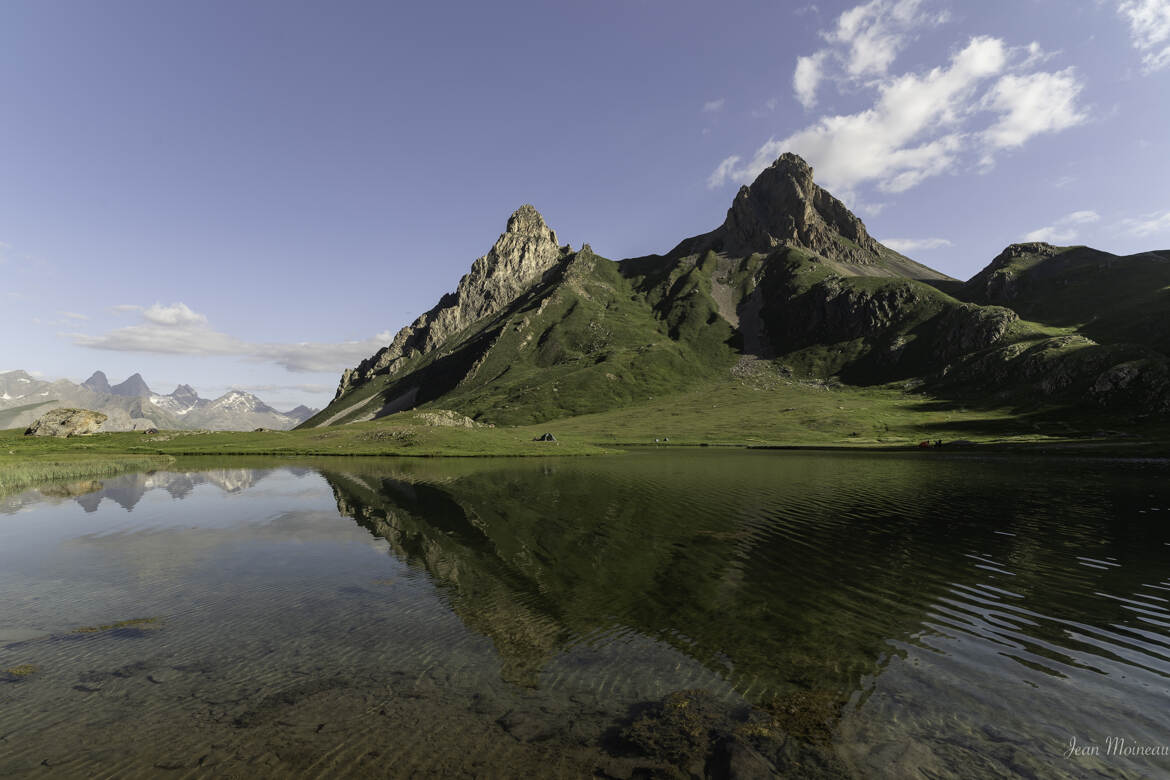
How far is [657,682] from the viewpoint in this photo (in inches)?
680

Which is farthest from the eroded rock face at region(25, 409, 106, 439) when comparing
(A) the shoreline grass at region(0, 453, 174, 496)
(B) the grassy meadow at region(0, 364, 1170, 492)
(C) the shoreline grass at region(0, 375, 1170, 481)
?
(A) the shoreline grass at region(0, 453, 174, 496)

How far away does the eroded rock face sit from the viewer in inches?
6368

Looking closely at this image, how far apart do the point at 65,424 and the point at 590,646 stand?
223412mm

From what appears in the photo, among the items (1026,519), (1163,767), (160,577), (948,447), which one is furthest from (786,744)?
(948,447)

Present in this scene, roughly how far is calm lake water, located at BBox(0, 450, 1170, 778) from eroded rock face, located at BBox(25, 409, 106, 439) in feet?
542

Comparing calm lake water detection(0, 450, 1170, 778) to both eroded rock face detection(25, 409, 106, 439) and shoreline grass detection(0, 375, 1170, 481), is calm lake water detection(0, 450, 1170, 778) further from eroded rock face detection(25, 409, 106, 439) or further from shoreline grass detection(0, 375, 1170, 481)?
eroded rock face detection(25, 409, 106, 439)

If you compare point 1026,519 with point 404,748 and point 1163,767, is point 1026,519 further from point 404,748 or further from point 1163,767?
point 404,748

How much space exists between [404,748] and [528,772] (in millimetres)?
3585

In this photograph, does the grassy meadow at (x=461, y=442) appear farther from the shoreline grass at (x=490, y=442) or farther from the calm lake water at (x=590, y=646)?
the calm lake water at (x=590, y=646)

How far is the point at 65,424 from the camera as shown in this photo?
542 ft

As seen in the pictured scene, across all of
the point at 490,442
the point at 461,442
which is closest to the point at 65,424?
the point at 461,442

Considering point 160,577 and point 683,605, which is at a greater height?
point 160,577

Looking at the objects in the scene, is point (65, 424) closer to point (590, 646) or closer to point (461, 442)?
point (461, 442)

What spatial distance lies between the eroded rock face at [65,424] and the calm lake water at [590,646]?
16529cm
